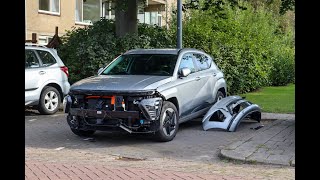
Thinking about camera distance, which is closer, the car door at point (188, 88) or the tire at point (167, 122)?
the tire at point (167, 122)

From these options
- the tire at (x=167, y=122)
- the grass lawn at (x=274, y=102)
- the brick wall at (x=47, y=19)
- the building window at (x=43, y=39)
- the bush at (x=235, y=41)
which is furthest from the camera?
the building window at (x=43, y=39)

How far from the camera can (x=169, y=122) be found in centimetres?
809

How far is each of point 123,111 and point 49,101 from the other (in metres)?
4.95

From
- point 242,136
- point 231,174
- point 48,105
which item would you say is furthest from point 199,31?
point 231,174

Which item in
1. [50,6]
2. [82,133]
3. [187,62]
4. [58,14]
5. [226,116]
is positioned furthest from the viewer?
[58,14]

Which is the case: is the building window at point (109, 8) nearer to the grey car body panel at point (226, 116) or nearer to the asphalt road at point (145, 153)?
the asphalt road at point (145, 153)

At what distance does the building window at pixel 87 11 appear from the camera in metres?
26.2

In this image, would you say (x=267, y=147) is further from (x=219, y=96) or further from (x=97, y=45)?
(x=97, y=45)

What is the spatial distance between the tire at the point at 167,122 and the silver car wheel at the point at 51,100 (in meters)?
4.85

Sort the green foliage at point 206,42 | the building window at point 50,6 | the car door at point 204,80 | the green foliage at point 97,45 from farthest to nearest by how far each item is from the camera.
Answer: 1. the building window at point 50,6
2. the green foliage at point 206,42
3. the green foliage at point 97,45
4. the car door at point 204,80

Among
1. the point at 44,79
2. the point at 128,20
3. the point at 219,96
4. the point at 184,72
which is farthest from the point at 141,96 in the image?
the point at 128,20

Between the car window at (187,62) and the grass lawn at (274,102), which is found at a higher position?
the car window at (187,62)

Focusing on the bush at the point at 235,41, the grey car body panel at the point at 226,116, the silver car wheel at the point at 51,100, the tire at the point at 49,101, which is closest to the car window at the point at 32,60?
the tire at the point at 49,101
